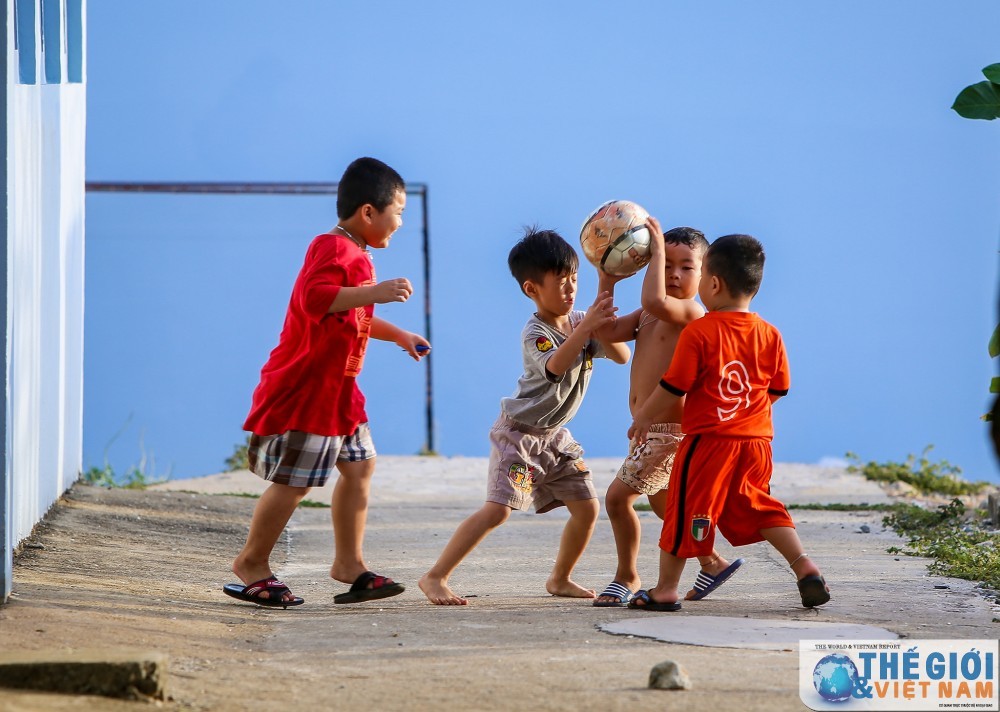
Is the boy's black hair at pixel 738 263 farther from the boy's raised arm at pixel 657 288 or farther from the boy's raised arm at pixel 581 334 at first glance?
the boy's raised arm at pixel 581 334

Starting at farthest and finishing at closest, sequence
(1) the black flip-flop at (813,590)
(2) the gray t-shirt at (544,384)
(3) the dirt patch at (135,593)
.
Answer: (2) the gray t-shirt at (544,384)
(1) the black flip-flop at (813,590)
(3) the dirt patch at (135,593)

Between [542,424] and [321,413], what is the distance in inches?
31.9

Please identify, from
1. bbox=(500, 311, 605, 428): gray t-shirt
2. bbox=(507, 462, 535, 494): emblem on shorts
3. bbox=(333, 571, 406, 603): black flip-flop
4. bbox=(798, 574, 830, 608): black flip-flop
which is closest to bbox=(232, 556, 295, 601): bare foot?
bbox=(333, 571, 406, 603): black flip-flop

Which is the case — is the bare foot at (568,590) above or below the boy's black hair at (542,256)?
below

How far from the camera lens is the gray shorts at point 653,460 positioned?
14.2 feet

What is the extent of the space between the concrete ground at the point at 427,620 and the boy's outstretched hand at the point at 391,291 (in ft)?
3.58

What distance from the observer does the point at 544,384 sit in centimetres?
435

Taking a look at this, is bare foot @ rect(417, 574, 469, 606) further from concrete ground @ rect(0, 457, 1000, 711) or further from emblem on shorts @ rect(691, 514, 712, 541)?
emblem on shorts @ rect(691, 514, 712, 541)

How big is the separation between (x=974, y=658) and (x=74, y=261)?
6.33m

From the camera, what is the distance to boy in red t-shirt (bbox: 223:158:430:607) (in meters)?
4.20

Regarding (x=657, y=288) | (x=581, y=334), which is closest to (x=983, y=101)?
(x=657, y=288)

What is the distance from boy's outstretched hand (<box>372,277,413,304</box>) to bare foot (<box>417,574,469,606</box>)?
107 centimetres

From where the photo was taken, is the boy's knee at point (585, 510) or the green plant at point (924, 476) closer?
the boy's knee at point (585, 510)

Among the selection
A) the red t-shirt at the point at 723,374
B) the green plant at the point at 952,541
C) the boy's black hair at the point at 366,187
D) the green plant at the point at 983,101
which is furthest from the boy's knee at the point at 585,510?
the green plant at the point at 952,541
